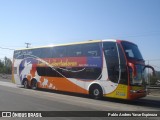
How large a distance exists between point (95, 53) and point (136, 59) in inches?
110

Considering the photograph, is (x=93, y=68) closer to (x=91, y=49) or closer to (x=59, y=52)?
(x=91, y=49)

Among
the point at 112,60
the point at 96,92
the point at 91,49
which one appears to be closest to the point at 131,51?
the point at 112,60

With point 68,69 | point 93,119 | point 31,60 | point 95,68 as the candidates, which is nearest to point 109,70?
point 95,68

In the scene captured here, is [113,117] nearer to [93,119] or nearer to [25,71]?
[93,119]

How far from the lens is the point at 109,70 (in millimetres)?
16516

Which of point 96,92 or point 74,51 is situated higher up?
point 74,51

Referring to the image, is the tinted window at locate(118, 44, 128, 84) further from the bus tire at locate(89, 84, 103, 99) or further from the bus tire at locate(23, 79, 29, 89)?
the bus tire at locate(23, 79, 29, 89)


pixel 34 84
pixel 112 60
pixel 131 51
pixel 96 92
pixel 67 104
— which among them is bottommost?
pixel 67 104

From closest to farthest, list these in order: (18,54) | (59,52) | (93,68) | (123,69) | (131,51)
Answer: (123,69) → (131,51) → (93,68) → (59,52) → (18,54)

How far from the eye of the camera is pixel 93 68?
57.9 feet

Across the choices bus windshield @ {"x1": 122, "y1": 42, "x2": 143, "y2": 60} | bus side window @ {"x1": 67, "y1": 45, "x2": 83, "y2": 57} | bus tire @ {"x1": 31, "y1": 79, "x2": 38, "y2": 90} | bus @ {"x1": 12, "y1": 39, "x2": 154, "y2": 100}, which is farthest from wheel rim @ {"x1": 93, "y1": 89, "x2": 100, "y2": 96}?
bus tire @ {"x1": 31, "y1": 79, "x2": 38, "y2": 90}

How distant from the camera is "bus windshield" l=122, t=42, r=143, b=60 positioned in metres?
15.9

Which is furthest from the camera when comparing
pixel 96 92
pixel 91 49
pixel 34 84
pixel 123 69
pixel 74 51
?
pixel 34 84

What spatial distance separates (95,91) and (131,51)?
11.7 feet
